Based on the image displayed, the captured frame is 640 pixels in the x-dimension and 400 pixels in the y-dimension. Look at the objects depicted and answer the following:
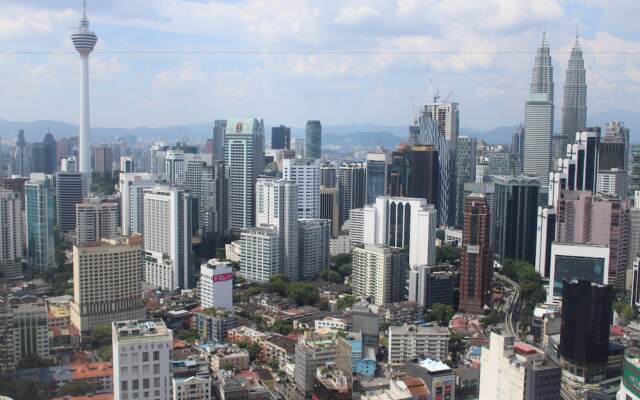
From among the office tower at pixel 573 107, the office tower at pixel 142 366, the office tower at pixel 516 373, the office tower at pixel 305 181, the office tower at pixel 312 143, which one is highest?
the office tower at pixel 573 107

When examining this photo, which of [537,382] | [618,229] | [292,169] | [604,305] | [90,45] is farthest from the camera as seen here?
[292,169]

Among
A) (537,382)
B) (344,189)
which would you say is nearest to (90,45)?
(537,382)

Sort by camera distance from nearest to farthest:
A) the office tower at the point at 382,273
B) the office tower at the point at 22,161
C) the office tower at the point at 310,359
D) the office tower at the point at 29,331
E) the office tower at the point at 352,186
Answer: the office tower at the point at 310,359 < the office tower at the point at 29,331 < the office tower at the point at 382,273 < the office tower at the point at 22,161 < the office tower at the point at 352,186

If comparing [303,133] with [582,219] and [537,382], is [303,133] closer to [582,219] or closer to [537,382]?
[582,219]

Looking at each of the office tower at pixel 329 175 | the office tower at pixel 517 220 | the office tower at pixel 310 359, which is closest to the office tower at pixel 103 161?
the office tower at pixel 329 175

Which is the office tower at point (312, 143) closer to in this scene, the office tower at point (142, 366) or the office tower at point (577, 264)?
the office tower at point (577, 264)

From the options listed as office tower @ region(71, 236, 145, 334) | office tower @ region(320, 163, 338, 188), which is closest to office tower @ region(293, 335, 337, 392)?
office tower @ region(71, 236, 145, 334)
